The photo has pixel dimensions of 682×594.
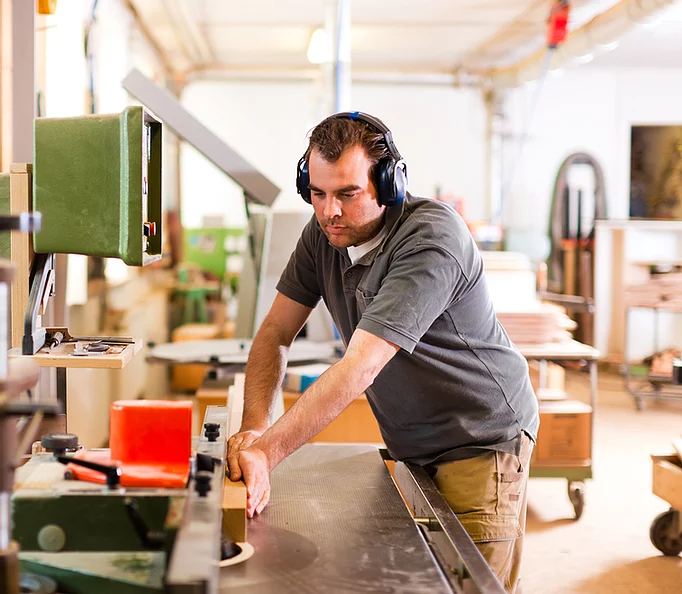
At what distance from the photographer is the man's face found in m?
1.49

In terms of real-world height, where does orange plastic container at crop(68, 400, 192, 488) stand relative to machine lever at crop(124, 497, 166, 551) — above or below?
above

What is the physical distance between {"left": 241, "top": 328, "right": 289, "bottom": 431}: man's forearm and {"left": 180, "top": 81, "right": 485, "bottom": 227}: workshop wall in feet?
19.4

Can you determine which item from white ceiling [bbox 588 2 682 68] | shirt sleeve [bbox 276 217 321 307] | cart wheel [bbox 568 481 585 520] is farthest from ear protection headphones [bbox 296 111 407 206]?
white ceiling [bbox 588 2 682 68]

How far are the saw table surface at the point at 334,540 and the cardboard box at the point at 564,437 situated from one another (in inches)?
75.2

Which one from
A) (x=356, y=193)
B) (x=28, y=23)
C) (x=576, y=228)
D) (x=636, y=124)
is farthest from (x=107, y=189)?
(x=636, y=124)

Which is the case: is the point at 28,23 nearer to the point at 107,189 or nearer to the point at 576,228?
the point at 107,189

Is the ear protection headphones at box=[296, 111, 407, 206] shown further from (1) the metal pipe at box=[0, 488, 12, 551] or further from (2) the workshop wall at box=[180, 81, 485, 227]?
(2) the workshop wall at box=[180, 81, 485, 227]

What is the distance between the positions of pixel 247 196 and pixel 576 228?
17.1 ft

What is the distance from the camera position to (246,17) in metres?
5.84

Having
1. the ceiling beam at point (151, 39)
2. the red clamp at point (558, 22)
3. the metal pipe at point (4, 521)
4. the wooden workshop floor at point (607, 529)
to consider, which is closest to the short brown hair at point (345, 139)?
the metal pipe at point (4, 521)

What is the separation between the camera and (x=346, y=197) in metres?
1.51

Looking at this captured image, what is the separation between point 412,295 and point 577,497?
2.35 meters

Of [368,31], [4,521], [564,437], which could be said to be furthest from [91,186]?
[368,31]

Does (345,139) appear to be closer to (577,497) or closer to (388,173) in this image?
(388,173)
